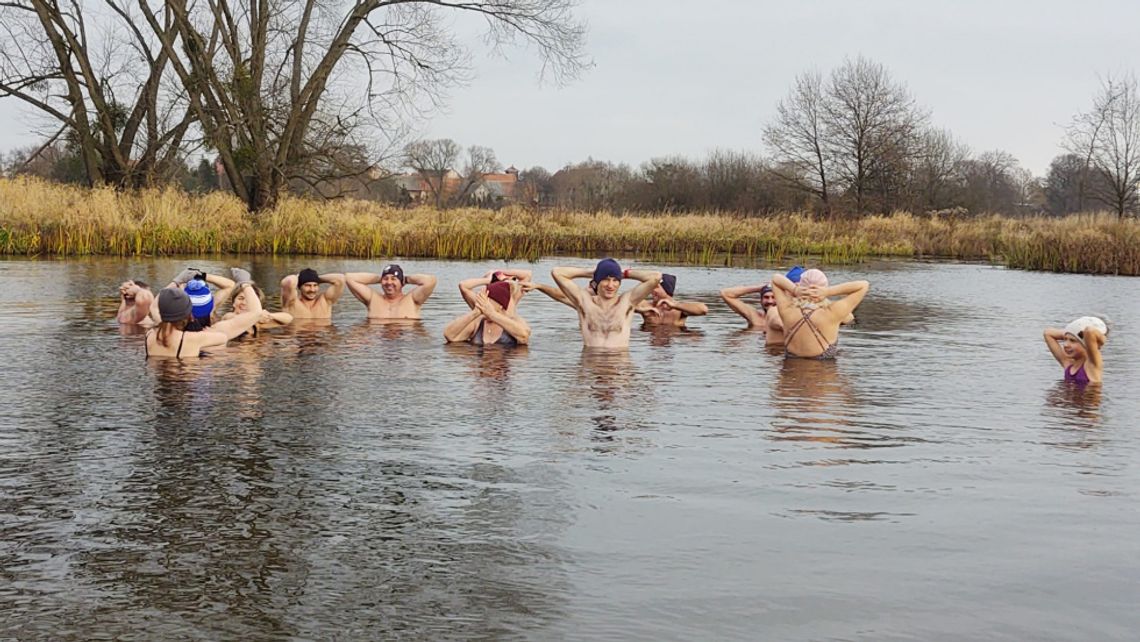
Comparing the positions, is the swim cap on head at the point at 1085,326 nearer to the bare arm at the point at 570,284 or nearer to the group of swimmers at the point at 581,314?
the group of swimmers at the point at 581,314

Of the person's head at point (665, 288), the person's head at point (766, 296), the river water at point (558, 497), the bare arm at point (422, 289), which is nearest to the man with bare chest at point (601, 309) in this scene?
the river water at point (558, 497)

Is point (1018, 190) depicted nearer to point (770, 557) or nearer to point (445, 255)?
point (445, 255)

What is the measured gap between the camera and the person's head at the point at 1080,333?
9.59 meters

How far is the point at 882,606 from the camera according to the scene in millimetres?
4277

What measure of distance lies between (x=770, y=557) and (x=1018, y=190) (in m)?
97.1

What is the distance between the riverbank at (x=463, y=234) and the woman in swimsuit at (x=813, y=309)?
16.7 m

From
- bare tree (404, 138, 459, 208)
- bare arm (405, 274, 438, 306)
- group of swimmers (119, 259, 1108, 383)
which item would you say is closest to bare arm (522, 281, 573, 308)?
group of swimmers (119, 259, 1108, 383)

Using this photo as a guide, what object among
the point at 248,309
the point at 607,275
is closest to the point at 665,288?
the point at 607,275

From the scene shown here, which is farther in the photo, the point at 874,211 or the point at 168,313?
the point at 874,211

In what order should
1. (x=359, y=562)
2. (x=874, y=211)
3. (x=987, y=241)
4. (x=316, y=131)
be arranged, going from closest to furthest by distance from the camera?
(x=359, y=562) → (x=316, y=131) → (x=987, y=241) → (x=874, y=211)

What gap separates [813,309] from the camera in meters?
11.3

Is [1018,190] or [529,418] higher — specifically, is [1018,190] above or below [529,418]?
above

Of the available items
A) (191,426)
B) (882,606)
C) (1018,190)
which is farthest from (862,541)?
(1018,190)

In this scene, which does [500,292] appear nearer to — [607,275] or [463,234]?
[607,275]
